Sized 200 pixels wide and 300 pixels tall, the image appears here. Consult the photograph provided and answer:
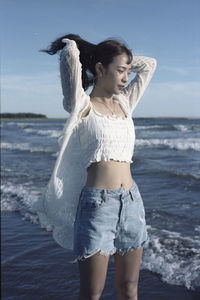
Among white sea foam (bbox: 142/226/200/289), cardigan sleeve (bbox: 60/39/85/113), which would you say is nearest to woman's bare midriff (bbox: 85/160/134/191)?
cardigan sleeve (bbox: 60/39/85/113)

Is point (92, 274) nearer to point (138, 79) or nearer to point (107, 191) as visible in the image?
point (107, 191)

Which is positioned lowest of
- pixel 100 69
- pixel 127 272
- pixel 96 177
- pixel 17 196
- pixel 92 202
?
pixel 17 196

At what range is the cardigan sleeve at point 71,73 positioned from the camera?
209 cm

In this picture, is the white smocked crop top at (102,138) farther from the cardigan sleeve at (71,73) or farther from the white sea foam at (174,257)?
the white sea foam at (174,257)

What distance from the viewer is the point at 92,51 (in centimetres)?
238

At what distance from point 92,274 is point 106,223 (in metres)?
0.33

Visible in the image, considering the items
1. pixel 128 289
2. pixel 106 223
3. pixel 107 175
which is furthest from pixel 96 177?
pixel 128 289

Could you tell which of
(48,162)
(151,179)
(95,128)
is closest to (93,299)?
(95,128)

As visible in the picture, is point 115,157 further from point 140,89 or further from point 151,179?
point 151,179

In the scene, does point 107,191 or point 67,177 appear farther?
point 67,177

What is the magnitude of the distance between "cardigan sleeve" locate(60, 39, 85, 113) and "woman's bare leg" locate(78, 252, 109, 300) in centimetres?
97

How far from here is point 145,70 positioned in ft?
9.21

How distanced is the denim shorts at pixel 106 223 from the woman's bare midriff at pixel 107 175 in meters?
Answer: 0.04

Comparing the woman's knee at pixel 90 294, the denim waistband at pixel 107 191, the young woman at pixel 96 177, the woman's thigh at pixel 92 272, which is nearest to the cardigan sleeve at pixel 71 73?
the young woman at pixel 96 177
